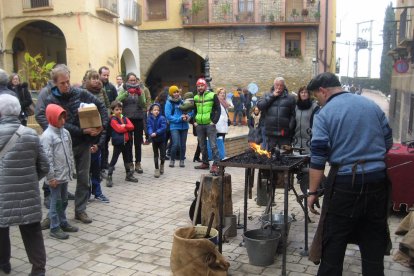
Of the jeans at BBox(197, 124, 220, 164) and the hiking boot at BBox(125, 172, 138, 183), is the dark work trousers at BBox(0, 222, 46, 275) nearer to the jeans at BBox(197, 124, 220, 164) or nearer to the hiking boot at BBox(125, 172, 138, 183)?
the hiking boot at BBox(125, 172, 138, 183)

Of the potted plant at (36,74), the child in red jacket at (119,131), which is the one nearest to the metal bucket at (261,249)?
the child in red jacket at (119,131)

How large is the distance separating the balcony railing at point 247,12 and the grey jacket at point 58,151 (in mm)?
21302

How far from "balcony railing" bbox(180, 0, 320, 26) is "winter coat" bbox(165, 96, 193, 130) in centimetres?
1716

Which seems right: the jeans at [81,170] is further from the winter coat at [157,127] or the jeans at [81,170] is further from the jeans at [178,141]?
the jeans at [178,141]

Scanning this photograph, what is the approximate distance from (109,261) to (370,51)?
54109 millimetres

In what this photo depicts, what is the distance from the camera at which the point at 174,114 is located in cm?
902

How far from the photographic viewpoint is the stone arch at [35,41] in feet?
61.7

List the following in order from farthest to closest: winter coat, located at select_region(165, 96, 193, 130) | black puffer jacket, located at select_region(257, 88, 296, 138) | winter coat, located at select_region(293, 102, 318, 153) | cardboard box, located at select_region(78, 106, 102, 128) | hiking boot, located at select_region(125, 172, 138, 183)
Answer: winter coat, located at select_region(165, 96, 193, 130)
hiking boot, located at select_region(125, 172, 138, 183)
winter coat, located at select_region(293, 102, 318, 153)
black puffer jacket, located at select_region(257, 88, 296, 138)
cardboard box, located at select_region(78, 106, 102, 128)

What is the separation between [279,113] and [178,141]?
9.93ft

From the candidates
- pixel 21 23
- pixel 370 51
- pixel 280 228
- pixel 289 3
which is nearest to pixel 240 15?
pixel 289 3

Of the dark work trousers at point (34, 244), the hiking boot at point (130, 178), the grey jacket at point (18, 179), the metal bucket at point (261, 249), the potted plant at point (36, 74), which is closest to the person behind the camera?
the grey jacket at point (18, 179)

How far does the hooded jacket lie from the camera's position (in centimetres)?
488

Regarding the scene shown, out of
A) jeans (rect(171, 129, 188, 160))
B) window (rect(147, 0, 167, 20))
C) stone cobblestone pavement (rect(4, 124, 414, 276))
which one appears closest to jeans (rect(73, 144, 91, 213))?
stone cobblestone pavement (rect(4, 124, 414, 276))

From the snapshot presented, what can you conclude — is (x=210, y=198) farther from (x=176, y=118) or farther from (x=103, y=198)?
(x=176, y=118)
